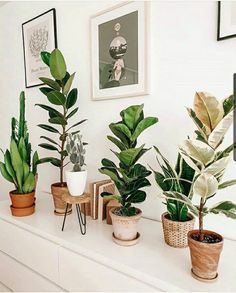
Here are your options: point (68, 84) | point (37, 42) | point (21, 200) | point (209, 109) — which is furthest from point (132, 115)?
point (37, 42)

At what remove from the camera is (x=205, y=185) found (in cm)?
75

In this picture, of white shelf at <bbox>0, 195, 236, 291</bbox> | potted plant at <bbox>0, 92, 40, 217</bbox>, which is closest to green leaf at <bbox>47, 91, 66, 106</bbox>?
potted plant at <bbox>0, 92, 40, 217</bbox>

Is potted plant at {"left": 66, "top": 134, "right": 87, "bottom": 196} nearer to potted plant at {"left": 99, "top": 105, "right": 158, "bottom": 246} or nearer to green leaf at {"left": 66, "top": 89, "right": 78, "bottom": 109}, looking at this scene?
potted plant at {"left": 99, "top": 105, "right": 158, "bottom": 246}

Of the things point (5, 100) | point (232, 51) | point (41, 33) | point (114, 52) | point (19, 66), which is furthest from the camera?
point (5, 100)

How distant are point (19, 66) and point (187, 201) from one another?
1833 millimetres

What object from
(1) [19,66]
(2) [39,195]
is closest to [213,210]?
(2) [39,195]

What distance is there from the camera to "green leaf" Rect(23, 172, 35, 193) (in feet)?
4.55

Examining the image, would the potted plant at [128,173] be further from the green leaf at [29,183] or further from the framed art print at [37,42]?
the framed art print at [37,42]

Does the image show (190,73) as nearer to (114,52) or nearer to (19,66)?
(114,52)

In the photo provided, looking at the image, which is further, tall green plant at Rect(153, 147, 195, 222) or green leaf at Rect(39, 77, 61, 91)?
green leaf at Rect(39, 77, 61, 91)

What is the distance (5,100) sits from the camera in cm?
219

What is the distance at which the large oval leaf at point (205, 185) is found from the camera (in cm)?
74

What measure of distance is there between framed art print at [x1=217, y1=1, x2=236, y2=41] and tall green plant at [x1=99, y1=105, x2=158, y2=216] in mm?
474

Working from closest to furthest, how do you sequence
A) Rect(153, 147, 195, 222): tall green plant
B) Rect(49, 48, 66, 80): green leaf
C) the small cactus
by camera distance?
Rect(153, 147, 195, 222): tall green plant < the small cactus < Rect(49, 48, 66, 80): green leaf
